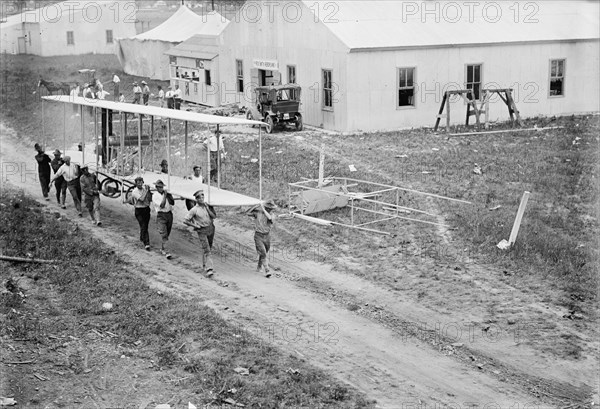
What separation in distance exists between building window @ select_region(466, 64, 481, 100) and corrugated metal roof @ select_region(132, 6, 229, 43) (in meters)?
15.8

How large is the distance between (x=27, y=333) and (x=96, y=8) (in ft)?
153

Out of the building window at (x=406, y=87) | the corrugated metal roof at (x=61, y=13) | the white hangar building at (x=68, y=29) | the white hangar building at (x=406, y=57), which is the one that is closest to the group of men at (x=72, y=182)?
the white hangar building at (x=406, y=57)

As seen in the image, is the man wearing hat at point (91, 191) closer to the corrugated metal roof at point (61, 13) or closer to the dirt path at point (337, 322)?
the dirt path at point (337, 322)

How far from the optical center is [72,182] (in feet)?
69.8

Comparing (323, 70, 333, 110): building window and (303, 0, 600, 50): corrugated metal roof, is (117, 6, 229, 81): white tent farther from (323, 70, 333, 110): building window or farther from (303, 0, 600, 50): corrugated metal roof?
(323, 70, 333, 110): building window

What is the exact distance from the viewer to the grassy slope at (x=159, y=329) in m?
11.6

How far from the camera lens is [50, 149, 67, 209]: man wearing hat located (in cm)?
2198

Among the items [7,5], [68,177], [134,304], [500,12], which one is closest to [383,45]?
[500,12]

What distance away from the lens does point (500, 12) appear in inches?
1315

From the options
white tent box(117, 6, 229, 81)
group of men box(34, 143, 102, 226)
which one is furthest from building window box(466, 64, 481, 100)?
white tent box(117, 6, 229, 81)

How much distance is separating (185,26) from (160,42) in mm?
1801

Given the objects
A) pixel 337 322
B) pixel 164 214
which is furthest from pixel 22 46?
pixel 337 322

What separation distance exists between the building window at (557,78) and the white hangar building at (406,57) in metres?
0.04

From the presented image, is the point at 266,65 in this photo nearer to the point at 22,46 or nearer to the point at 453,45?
the point at 453,45
